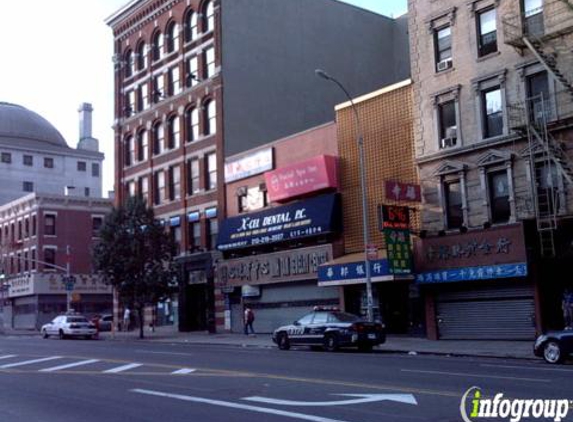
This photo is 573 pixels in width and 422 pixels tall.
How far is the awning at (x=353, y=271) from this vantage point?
3095 centimetres

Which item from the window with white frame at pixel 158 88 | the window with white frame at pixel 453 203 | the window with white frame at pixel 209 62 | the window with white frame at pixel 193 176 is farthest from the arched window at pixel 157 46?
the window with white frame at pixel 453 203

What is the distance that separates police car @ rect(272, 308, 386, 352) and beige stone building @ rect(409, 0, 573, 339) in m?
5.81

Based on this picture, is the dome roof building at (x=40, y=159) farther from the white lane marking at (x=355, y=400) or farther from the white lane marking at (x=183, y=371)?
the white lane marking at (x=355, y=400)

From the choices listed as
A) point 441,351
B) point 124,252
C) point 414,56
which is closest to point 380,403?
point 441,351

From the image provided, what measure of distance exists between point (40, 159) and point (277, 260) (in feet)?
200

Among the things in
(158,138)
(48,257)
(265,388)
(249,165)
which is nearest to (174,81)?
(158,138)

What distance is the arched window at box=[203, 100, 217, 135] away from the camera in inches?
1773

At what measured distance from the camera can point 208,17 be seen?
46.2 meters

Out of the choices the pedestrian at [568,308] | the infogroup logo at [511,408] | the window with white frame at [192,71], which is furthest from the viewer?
the window with white frame at [192,71]

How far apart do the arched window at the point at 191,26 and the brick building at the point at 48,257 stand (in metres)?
26.1

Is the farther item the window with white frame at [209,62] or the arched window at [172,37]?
the arched window at [172,37]

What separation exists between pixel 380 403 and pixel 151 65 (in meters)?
43.4

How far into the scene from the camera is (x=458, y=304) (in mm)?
30359

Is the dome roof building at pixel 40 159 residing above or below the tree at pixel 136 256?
above
